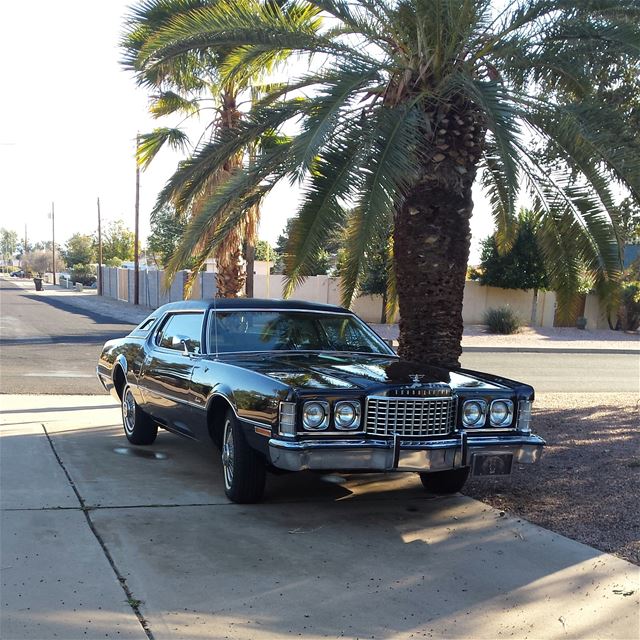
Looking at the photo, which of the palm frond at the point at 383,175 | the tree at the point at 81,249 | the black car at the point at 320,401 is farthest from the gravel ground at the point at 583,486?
the tree at the point at 81,249

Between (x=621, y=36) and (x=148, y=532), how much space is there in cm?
676

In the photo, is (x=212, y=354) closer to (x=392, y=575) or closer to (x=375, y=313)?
(x=392, y=575)

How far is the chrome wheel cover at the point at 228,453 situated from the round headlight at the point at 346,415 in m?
1.04

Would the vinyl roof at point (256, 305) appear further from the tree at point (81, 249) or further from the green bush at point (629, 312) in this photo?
the tree at point (81, 249)

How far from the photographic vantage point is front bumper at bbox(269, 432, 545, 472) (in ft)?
17.8

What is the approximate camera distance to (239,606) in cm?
432

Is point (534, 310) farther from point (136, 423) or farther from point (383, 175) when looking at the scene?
point (136, 423)

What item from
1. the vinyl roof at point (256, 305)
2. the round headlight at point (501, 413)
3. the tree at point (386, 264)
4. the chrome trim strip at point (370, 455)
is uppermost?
the tree at point (386, 264)

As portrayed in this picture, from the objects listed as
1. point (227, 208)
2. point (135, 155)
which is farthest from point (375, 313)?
point (227, 208)

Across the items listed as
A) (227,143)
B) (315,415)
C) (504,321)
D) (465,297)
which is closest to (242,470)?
(315,415)

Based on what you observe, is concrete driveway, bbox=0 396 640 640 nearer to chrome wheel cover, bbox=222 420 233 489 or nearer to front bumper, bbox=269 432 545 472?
chrome wheel cover, bbox=222 420 233 489

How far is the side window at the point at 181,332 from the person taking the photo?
726 centimetres

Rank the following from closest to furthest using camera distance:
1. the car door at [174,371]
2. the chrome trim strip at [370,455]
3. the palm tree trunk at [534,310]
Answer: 1. the chrome trim strip at [370,455]
2. the car door at [174,371]
3. the palm tree trunk at [534,310]

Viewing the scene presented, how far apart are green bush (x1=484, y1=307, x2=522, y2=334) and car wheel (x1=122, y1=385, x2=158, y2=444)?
2176 cm
